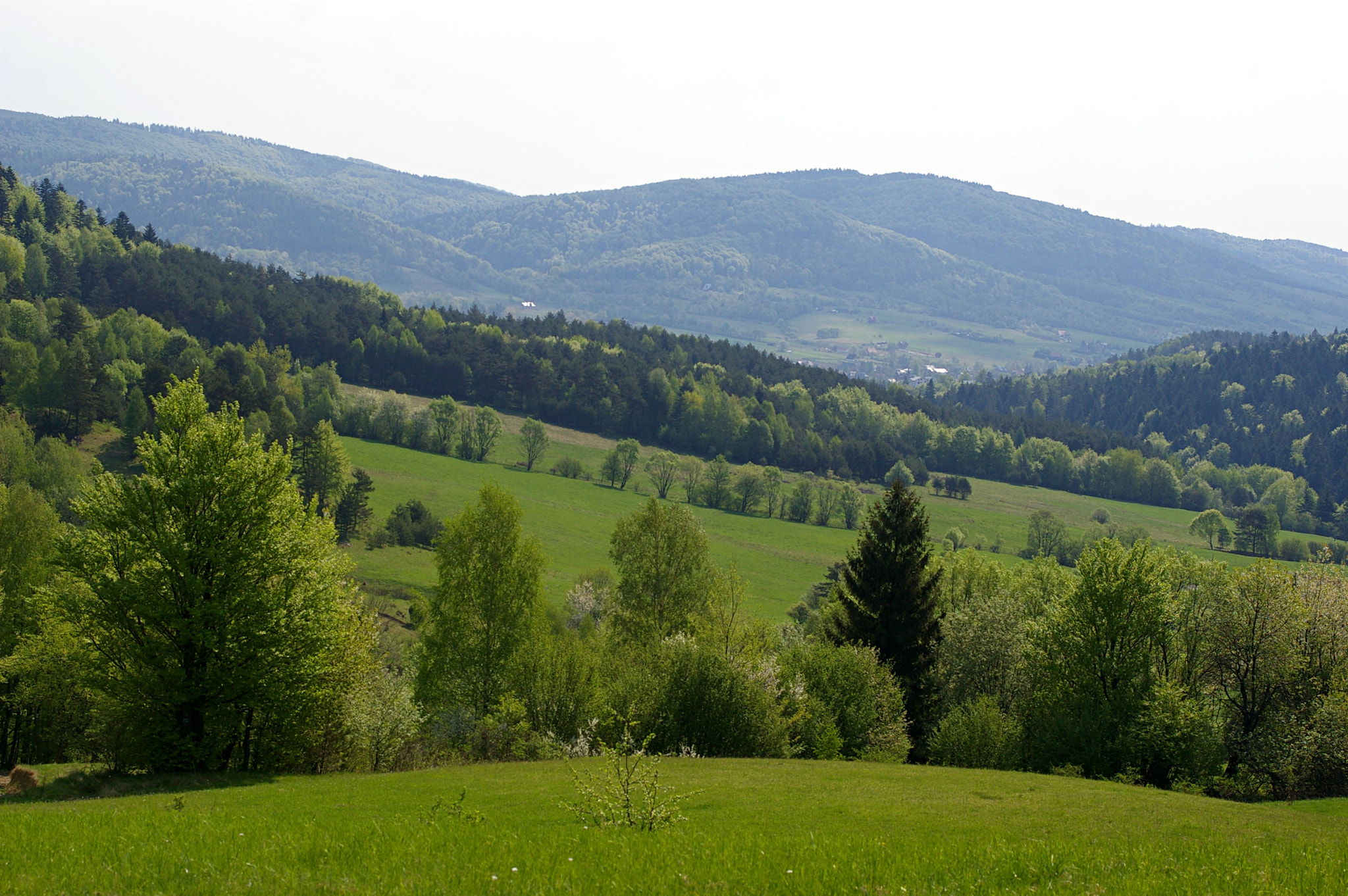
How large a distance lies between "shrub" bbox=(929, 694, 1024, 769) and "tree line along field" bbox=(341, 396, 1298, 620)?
4973 cm

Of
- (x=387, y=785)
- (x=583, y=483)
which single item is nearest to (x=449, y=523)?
(x=387, y=785)

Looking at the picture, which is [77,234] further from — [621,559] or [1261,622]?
[1261,622]

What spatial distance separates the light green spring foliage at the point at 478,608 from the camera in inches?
1828

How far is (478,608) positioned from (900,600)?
2397 centimetres

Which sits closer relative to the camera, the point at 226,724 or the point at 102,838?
the point at 102,838

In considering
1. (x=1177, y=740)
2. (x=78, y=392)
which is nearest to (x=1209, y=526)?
(x=1177, y=740)

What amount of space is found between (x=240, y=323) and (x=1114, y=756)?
182728 millimetres

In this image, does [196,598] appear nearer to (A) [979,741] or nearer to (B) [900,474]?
(A) [979,741]

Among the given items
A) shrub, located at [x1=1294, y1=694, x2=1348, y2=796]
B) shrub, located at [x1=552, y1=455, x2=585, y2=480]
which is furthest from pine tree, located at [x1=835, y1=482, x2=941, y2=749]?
shrub, located at [x1=552, y1=455, x2=585, y2=480]

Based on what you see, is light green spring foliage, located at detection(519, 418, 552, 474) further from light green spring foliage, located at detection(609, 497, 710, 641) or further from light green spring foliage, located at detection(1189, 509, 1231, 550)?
light green spring foliage, located at detection(1189, 509, 1231, 550)

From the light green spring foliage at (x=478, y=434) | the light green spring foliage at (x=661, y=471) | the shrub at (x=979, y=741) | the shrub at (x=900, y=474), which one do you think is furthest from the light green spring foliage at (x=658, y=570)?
the shrub at (x=900, y=474)

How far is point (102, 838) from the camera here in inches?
539

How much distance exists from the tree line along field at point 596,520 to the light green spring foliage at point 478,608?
46.8 metres

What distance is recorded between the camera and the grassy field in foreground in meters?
10.9
